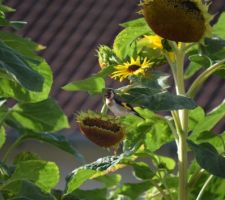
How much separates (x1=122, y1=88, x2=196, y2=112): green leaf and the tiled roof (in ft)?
17.0

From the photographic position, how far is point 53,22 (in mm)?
9359

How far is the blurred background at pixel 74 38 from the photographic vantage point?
25.6ft

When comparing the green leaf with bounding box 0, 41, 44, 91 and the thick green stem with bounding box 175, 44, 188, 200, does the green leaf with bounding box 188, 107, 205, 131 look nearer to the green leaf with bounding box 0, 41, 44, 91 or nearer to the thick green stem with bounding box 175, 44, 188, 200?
the thick green stem with bounding box 175, 44, 188, 200

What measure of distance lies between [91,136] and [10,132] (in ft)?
14.6

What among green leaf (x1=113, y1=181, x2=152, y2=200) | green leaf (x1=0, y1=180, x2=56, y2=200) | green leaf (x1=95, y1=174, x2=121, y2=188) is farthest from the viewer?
green leaf (x1=95, y1=174, x2=121, y2=188)

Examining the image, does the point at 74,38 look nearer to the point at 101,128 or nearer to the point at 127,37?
the point at 127,37

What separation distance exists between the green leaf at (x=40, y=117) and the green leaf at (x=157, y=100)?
2.31 feet

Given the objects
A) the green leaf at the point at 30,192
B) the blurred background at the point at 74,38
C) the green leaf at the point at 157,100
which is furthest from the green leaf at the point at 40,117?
the blurred background at the point at 74,38

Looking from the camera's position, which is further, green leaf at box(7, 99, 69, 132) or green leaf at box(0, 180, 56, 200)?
green leaf at box(7, 99, 69, 132)

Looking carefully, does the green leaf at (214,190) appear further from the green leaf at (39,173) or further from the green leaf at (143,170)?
the green leaf at (39,173)

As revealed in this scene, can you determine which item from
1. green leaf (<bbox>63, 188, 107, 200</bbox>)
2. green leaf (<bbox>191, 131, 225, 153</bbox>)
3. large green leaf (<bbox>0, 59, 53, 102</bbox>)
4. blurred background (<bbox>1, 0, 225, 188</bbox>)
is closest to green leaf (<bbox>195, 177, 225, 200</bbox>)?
green leaf (<bbox>191, 131, 225, 153</bbox>)

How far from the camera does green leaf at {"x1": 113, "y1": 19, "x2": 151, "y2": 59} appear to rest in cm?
285

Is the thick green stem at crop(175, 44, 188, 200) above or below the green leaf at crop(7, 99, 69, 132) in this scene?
above

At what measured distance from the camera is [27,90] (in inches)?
115
